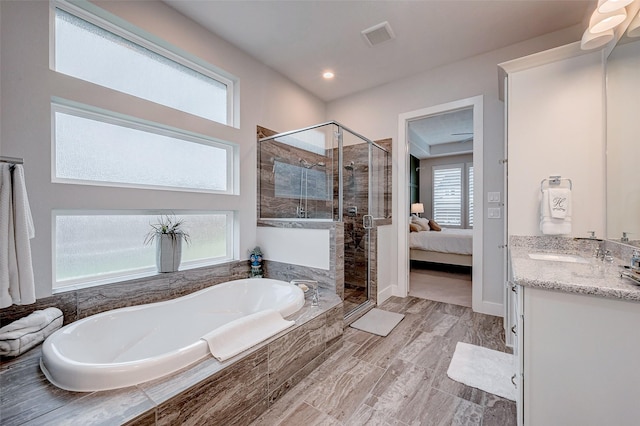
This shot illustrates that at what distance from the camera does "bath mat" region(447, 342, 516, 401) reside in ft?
5.23

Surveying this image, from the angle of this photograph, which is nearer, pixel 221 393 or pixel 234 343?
pixel 221 393

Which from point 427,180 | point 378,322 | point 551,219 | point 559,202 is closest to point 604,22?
point 559,202

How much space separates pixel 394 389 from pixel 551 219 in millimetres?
1625

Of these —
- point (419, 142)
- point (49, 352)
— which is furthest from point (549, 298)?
point (419, 142)

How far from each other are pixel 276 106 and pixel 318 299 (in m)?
2.33

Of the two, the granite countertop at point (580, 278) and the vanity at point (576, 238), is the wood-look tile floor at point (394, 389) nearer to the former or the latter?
the vanity at point (576, 238)

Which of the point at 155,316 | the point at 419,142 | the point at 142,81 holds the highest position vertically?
the point at 419,142

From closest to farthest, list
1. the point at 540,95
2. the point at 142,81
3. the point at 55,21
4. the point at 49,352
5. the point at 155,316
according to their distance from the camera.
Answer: the point at 49,352
the point at 55,21
the point at 155,316
the point at 540,95
the point at 142,81

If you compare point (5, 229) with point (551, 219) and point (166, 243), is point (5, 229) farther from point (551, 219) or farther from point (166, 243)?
point (551, 219)

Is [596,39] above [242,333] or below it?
above

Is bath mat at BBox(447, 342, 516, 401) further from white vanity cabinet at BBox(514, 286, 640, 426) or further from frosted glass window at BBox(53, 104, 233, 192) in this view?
frosted glass window at BBox(53, 104, 233, 192)

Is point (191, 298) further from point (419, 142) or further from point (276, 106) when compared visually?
point (419, 142)

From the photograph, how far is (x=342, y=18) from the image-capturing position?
2211 millimetres

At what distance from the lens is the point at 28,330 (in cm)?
136
